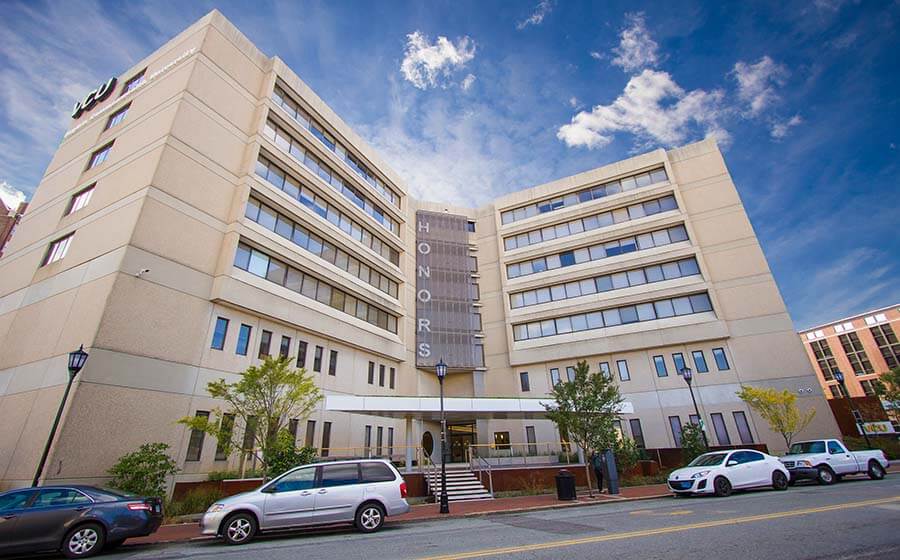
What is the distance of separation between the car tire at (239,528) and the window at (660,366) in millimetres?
30470

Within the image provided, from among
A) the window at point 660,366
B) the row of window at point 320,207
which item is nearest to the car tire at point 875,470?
the window at point 660,366

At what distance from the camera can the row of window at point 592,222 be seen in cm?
3672

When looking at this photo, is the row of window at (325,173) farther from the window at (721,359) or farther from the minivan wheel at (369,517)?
the window at (721,359)

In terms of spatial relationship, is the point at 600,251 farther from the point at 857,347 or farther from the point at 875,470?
the point at 857,347

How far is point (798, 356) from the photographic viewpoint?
28797mm

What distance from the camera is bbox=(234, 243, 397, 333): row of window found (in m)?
24.0

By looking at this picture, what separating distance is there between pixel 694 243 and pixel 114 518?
37.6m

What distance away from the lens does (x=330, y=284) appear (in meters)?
29.3

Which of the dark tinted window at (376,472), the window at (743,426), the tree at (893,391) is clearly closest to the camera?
the dark tinted window at (376,472)

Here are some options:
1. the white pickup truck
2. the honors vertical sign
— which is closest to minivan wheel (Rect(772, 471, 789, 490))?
the white pickup truck

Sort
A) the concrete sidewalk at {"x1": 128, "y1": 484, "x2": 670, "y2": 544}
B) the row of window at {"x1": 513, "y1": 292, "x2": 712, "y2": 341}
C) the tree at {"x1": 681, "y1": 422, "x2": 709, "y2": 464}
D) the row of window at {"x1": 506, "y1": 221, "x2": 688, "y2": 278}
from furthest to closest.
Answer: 1. the row of window at {"x1": 506, "y1": 221, "x2": 688, "y2": 278}
2. the row of window at {"x1": 513, "y1": 292, "x2": 712, "y2": 341}
3. the tree at {"x1": 681, "y1": 422, "x2": 709, "y2": 464}
4. the concrete sidewalk at {"x1": 128, "y1": 484, "x2": 670, "y2": 544}

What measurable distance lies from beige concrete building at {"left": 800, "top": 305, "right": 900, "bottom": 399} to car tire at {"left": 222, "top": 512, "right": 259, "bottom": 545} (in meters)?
80.8

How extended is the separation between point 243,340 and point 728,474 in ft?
75.7

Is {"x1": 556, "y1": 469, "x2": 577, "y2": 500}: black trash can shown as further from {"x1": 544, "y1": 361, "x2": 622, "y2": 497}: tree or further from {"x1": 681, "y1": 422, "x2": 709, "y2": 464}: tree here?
{"x1": 681, "y1": 422, "x2": 709, "y2": 464}: tree
